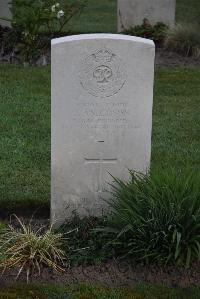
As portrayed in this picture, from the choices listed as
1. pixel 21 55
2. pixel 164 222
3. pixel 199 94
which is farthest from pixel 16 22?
pixel 164 222

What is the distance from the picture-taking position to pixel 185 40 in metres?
13.6

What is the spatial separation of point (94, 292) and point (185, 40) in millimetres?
8950

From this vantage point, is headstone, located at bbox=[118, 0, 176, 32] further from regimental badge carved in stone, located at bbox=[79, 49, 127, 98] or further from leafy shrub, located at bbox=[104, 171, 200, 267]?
leafy shrub, located at bbox=[104, 171, 200, 267]

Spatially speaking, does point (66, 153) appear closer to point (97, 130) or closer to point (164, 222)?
point (97, 130)

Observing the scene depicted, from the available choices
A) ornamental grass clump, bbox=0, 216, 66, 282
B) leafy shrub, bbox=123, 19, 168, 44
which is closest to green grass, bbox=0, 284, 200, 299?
ornamental grass clump, bbox=0, 216, 66, 282

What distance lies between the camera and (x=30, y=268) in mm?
5570

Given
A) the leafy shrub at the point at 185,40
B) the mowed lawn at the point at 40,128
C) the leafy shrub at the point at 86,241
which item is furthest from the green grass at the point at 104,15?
the leafy shrub at the point at 86,241

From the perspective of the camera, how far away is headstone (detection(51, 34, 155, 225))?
5867 millimetres

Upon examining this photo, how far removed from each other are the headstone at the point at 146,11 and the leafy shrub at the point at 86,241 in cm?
929

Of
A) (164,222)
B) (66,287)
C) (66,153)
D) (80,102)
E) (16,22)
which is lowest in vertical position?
(66,287)

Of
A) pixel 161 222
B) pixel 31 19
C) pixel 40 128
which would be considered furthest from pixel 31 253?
pixel 31 19

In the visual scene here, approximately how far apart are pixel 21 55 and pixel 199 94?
328 centimetres

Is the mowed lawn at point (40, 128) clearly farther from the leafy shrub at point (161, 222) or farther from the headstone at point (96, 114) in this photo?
the leafy shrub at point (161, 222)

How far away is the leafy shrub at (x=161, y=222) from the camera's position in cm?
552
